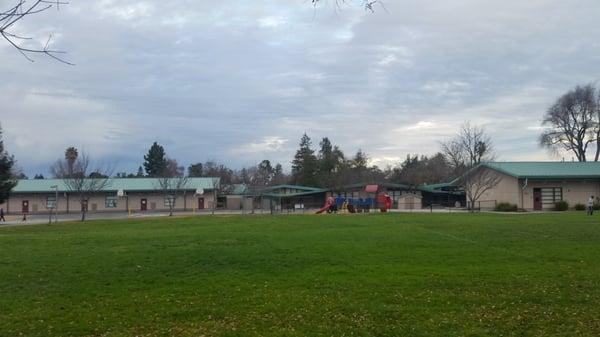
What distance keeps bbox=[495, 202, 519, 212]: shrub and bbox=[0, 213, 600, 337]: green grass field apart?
42874 millimetres

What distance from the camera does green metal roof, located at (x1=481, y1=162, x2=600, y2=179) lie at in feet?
193

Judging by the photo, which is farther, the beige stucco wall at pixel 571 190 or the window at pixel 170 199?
the window at pixel 170 199

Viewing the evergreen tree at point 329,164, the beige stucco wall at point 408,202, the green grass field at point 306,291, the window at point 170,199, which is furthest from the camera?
the evergreen tree at point 329,164

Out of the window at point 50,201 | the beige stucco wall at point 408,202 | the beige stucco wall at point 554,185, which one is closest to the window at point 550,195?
the beige stucco wall at point 554,185

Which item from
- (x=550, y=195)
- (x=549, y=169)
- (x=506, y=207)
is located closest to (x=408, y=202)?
(x=506, y=207)

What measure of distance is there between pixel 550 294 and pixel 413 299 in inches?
99.1

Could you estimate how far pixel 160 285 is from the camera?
11.3m

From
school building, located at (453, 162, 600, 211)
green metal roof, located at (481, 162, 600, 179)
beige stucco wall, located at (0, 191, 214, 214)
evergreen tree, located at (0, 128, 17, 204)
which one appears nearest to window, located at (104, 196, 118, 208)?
beige stucco wall, located at (0, 191, 214, 214)

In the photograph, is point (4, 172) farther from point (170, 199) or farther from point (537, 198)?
point (537, 198)

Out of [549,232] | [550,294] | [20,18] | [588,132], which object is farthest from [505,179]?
[20,18]

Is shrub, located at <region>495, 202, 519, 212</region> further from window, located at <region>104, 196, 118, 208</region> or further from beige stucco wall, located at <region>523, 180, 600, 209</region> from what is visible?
window, located at <region>104, 196, 118, 208</region>

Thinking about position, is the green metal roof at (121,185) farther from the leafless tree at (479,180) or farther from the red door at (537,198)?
the red door at (537,198)

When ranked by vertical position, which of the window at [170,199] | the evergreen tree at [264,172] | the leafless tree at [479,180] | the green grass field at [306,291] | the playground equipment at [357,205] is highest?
the evergreen tree at [264,172]

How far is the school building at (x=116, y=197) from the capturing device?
276 ft
